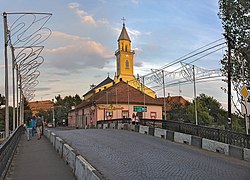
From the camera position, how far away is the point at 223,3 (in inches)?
779

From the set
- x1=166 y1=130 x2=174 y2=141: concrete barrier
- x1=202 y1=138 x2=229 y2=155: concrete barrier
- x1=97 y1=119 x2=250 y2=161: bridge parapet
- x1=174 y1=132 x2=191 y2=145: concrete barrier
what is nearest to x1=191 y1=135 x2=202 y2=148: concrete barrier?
x1=97 y1=119 x2=250 y2=161: bridge parapet

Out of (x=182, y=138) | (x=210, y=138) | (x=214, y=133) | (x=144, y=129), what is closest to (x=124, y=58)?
(x=144, y=129)

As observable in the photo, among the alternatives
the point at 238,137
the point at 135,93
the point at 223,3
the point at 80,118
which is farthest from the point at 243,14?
the point at 80,118

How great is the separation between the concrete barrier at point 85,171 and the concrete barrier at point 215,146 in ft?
29.6

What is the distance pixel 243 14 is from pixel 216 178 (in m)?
10.1

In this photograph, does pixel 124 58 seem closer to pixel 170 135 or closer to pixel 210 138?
pixel 170 135

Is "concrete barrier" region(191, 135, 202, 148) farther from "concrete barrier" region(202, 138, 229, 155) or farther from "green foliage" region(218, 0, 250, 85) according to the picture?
"green foliage" region(218, 0, 250, 85)

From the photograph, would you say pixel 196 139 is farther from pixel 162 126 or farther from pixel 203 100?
pixel 203 100

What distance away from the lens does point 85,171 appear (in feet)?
29.5

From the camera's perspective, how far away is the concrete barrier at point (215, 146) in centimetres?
1759

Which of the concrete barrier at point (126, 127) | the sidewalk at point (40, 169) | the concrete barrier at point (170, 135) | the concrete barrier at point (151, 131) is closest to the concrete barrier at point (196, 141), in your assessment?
the concrete barrier at point (170, 135)

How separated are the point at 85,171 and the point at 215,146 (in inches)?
437

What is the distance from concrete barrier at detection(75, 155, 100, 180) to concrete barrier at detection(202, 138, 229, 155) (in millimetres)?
9031

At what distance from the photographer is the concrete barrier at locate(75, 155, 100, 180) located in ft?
26.3
